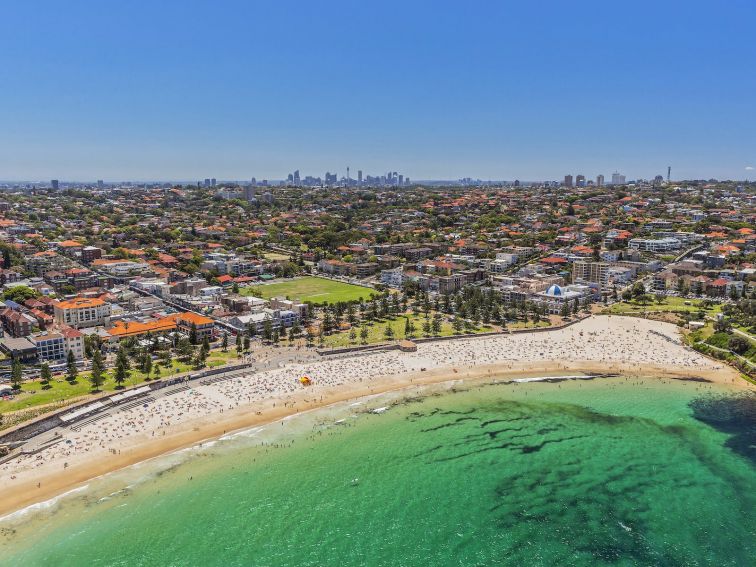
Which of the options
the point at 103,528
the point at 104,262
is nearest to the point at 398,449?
the point at 103,528

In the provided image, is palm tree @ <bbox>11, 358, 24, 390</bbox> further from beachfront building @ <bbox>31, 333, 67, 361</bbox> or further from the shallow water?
the shallow water

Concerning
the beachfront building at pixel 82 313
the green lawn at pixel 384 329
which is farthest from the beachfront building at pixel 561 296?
the beachfront building at pixel 82 313

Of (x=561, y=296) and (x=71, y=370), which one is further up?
(x=561, y=296)

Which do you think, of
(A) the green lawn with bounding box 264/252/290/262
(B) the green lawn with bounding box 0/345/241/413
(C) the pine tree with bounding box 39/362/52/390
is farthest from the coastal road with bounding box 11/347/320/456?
(A) the green lawn with bounding box 264/252/290/262

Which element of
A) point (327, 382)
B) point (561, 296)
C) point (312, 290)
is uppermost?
point (561, 296)

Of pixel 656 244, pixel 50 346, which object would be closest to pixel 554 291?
pixel 656 244

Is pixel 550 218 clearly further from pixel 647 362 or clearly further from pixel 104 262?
pixel 104 262

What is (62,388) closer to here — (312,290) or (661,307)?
(312,290)
